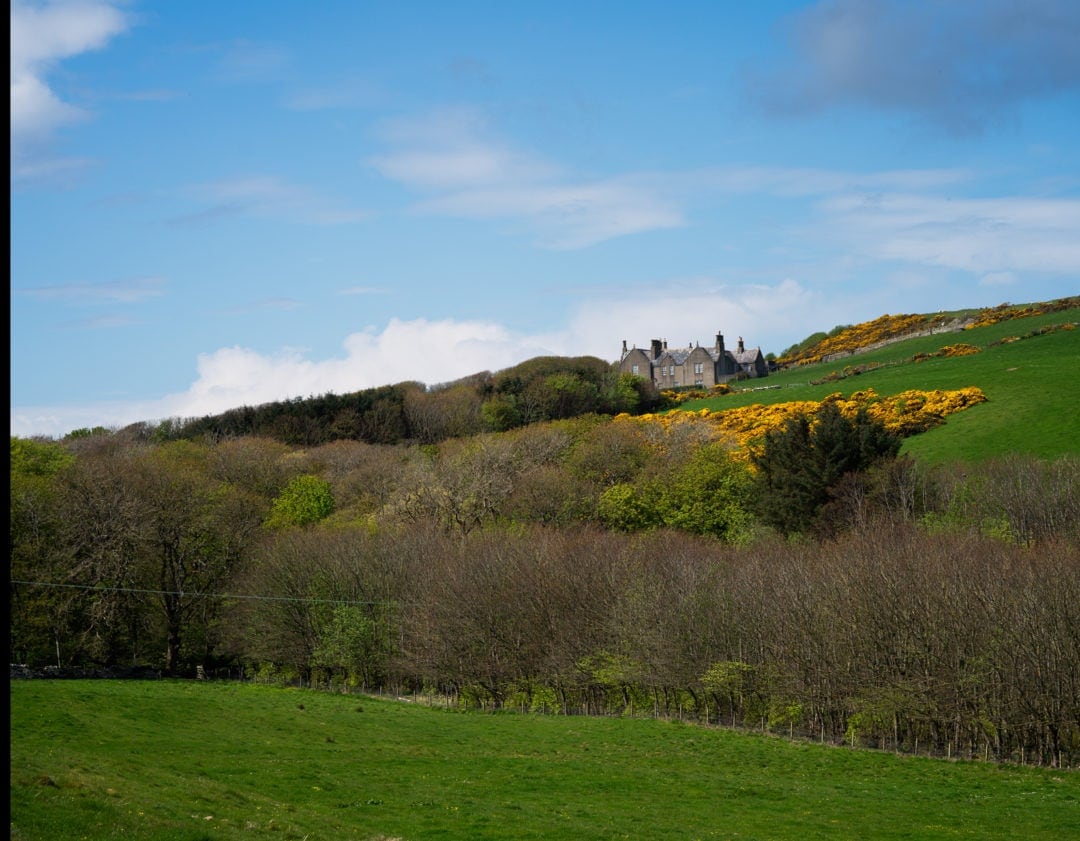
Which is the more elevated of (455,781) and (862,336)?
(862,336)

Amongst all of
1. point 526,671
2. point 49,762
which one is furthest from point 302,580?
point 49,762

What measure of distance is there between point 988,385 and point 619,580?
1899 inches

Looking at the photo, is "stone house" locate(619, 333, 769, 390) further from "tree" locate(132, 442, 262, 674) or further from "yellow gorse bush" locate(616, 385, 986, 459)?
"tree" locate(132, 442, 262, 674)

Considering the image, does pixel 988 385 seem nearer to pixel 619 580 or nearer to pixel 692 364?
pixel 619 580

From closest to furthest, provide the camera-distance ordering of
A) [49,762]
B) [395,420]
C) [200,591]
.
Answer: [49,762] → [200,591] → [395,420]

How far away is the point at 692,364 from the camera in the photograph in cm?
15075

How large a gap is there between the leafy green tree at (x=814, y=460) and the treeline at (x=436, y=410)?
46.0 m

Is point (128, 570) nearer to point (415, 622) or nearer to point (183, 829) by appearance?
point (415, 622)

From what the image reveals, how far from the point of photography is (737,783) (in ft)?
104

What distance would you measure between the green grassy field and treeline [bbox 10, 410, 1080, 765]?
7.44 meters

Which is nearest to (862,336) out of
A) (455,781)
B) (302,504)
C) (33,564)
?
(302,504)

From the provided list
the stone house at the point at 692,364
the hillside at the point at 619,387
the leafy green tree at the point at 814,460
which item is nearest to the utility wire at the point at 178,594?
the leafy green tree at the point at 814,460

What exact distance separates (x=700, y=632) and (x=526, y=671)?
10017 millimetres

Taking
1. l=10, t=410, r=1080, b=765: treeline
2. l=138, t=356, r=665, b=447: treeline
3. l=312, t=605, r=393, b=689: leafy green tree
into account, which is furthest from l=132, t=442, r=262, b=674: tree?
l=138, t=356, r=665, b=447: treeline
